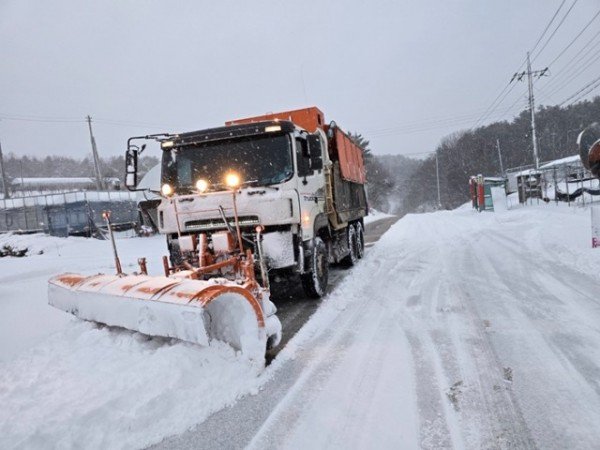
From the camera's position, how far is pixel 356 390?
3.01 meters

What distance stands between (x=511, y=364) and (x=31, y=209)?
93.4 ft

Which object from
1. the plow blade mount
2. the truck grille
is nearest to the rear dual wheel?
the truck grille

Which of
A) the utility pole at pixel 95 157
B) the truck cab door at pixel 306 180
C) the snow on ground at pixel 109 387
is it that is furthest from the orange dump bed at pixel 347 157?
the utility pole at pixel 95 157

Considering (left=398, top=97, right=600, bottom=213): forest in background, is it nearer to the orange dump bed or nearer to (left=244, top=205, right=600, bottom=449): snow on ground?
the orange dump bed

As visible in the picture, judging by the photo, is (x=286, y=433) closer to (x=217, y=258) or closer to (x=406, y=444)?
(x=406, y=444)

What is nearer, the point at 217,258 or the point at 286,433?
the point at 286,433

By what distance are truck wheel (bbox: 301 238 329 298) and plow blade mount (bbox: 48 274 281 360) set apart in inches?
76.6

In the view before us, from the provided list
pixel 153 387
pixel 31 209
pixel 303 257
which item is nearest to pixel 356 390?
pixel 153 387

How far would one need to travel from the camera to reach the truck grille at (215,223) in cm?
510

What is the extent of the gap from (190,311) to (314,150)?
126 inches

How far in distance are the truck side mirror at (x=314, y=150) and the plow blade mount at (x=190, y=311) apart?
2.47 meters

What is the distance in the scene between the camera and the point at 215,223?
5.22m

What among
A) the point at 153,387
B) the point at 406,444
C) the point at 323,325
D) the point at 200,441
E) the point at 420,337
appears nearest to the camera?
the point at 406,444

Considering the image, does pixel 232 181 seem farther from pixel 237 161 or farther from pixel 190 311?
pixel 190 311
